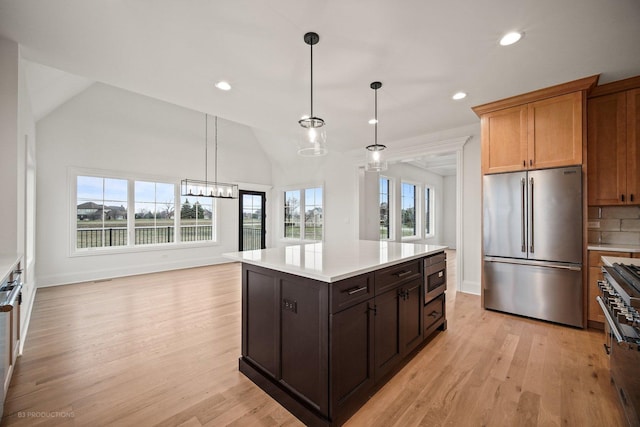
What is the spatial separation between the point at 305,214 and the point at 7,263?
573 centimetres

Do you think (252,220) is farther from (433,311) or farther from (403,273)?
(403,273)

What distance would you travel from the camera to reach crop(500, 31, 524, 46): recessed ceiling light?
2.07 meters

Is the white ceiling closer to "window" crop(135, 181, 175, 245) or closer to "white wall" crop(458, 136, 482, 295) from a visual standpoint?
"white wall" crop(458, 136, 482, 295)

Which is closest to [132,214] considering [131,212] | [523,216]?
[131,212]

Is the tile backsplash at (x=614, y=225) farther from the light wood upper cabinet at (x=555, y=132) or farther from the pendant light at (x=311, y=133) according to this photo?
the pendant light at (x=311, y=133)

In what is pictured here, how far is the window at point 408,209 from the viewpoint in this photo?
8.09m

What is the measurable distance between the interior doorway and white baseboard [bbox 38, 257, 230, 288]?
104 cm

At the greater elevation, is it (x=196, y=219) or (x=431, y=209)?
(x=431, y=209)

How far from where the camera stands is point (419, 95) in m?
3.18

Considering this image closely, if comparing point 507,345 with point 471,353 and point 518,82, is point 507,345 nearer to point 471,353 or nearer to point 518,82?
point 471,353

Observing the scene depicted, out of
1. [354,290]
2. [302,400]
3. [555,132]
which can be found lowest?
[302,400]

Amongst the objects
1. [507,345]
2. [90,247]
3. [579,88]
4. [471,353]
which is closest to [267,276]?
[471,353]

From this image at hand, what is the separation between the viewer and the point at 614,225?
3.07 m

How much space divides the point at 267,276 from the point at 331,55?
6.51ft
